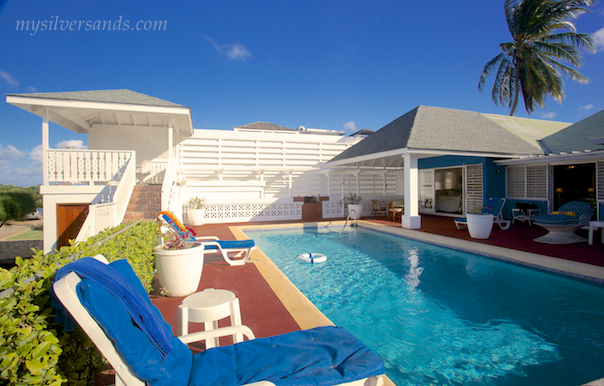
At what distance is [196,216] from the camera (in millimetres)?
11242

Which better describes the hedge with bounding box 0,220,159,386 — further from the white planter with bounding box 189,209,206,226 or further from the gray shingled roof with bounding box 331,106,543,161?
the white planter with bounding box 189,209,206,226

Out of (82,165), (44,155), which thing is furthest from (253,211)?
(44,155)

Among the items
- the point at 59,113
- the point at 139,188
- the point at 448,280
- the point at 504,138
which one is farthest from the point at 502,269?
the point at 59,113

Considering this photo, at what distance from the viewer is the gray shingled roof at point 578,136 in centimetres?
1040

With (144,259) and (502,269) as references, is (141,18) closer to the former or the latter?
(144,259)

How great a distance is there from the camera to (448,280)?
523cm

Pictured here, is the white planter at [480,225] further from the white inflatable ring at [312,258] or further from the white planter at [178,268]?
the white planter at [178,268]

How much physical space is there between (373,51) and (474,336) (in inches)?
701

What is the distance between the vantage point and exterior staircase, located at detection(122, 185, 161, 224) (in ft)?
24.6

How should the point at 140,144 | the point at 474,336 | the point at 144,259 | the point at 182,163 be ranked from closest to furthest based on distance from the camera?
1. the point at 474,336
2. the point at 144,259
3. the point at 140,144
4. the point at 182,163

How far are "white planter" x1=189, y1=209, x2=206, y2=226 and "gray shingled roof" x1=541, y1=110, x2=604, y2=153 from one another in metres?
13.8

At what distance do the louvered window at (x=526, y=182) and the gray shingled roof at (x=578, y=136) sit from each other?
5.45 ft

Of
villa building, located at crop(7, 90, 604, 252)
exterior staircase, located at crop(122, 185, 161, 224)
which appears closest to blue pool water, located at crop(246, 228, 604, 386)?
exterior staircase, located at crop(122, 185, 161, 224)

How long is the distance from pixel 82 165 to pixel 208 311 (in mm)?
7499
